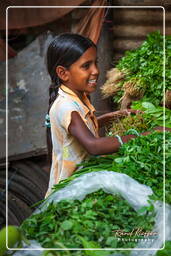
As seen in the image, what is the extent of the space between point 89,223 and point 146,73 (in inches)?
72.7

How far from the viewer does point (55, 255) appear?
2016mm

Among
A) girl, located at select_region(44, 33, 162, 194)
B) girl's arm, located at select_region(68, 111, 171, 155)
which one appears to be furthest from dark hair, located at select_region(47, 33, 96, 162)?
girl's arm, located at select_region(68, 111, 171, 155)

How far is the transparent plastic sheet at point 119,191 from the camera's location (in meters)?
2.35

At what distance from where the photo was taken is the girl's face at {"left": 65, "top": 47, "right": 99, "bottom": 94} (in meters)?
3.04

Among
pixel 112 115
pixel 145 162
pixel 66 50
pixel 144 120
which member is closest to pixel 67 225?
pixel 145 162

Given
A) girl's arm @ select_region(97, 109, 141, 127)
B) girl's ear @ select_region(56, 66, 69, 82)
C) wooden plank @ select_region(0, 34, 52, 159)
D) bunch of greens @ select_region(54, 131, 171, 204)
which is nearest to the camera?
bunch of greens @ select_region(54, 131, 171, 204)

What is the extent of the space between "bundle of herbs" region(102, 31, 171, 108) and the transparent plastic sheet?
4.42 feet

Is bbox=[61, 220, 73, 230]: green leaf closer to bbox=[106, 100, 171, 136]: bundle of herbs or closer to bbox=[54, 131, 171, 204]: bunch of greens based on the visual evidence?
bbox=[54, 131, 171, 204]: bunch of greens

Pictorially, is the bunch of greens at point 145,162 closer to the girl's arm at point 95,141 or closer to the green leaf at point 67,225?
A: the girl's arm at point 95,141

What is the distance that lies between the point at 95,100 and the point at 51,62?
1486 mm

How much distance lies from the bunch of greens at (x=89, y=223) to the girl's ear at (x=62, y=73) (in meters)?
0.87

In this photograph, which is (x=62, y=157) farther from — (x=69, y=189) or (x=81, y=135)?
(x=69, y=189)

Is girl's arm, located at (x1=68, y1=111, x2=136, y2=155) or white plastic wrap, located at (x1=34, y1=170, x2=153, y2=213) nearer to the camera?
white plastic wrap, located at (x1=34, y1=170, x2=153, y2=213)

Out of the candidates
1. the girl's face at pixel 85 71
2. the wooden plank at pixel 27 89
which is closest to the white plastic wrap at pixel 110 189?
the girl's face at pixel 85 71
